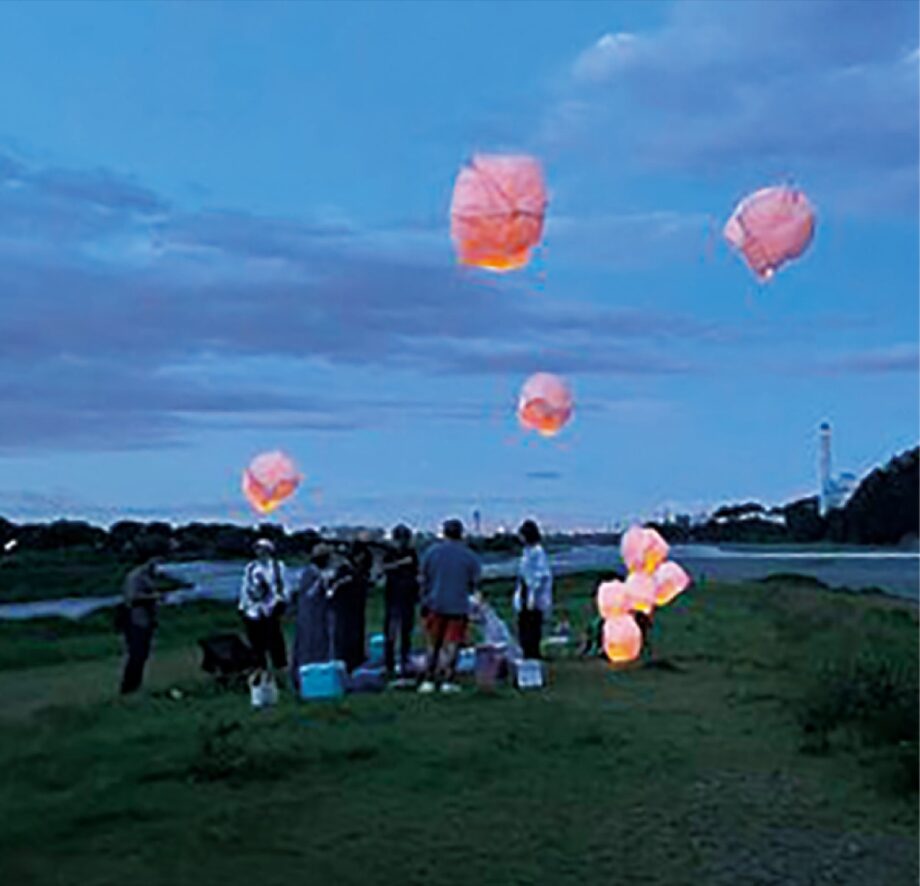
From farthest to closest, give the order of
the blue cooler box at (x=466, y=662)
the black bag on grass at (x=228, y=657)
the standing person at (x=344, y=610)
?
the black bag on grass at (x=228, y=657), the blue cooler box at (x=466, y=662), the standing person at (x=344, y=610)

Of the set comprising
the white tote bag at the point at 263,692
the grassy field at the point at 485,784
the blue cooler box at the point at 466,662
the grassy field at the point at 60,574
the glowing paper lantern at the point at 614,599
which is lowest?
the grassy field at the point at 485,784

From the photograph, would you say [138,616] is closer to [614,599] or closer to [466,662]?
[466,662]

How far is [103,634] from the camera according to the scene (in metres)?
26.9

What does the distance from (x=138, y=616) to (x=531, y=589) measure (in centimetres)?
347

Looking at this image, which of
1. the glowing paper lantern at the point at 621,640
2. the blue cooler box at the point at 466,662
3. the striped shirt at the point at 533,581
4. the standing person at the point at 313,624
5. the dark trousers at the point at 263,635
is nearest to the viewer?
the standing person at the point at 313,624

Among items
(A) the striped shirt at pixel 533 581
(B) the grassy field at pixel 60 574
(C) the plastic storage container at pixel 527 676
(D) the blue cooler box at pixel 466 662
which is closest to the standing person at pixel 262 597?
(D) the blue cooler box at pixel 466 662

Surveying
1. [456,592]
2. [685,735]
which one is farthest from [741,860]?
[456,592]

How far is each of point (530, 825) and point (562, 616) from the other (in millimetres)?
18158

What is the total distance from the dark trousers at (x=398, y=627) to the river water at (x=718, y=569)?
17070mm

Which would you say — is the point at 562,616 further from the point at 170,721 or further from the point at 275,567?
the point at 170,721

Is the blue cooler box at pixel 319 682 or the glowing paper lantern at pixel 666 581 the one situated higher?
the glowing paper lantern at pixel 666 581

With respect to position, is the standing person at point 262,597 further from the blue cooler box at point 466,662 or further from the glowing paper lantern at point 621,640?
the glowing paper lantern at point 621,640

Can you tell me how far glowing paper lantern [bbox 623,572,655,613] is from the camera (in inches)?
667

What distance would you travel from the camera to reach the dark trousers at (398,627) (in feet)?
49.5
